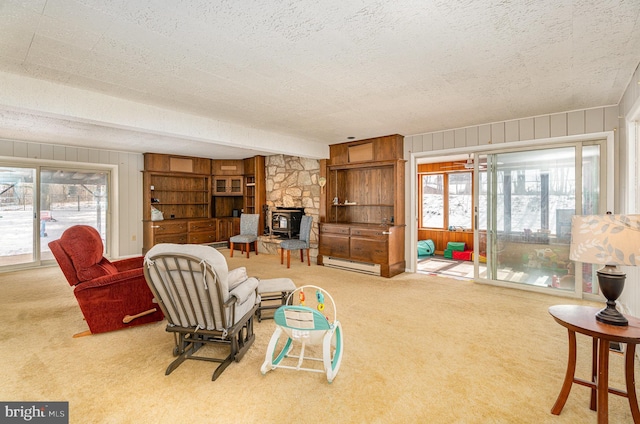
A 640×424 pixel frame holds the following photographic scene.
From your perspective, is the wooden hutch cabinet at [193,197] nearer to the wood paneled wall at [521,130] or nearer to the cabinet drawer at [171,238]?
the cabinet drawer at [171,238]

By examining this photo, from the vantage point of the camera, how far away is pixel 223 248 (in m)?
8.20

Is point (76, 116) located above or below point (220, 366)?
above

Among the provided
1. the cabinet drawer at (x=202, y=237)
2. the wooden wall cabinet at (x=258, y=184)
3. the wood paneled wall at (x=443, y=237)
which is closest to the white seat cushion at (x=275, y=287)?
the wooden wall cabinet at (x=258, y=184)

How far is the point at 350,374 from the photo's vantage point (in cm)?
222

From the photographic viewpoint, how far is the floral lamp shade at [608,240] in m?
1.55

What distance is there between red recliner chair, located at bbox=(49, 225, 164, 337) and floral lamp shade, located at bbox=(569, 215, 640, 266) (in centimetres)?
356

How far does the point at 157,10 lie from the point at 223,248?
22.9 feet

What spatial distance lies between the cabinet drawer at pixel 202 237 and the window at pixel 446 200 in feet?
19.2

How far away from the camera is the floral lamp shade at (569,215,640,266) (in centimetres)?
155

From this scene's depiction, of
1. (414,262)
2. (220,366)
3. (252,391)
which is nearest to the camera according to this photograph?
(252,391)

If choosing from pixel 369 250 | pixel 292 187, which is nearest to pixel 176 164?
pixel 292 187

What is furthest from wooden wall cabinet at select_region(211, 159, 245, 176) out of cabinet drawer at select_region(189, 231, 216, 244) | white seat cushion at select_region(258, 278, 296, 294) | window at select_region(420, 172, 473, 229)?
white seat cushion at select_region(258, 278, 296, 294)

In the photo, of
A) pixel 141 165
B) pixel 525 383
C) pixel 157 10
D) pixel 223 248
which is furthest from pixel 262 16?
pixel 223 248

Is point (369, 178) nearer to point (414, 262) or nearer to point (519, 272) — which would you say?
point (414, 262)
